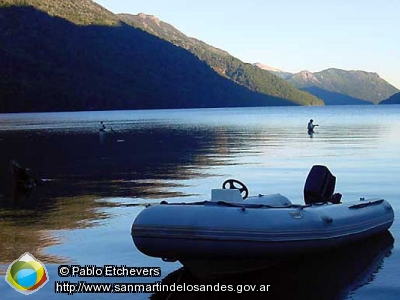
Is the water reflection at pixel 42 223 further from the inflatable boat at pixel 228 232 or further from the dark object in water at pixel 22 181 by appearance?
the inflatable boat at pixel 228 232

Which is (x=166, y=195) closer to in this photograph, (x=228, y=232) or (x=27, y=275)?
(x=27, y=275)

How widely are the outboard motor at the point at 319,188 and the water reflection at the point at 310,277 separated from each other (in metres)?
1.65

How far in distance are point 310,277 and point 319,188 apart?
11.8 ft

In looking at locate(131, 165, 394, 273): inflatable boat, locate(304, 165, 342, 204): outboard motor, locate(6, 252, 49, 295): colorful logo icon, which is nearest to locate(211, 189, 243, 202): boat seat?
locate(131, 165, 394, 273): inflatable boat

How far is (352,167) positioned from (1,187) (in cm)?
1604

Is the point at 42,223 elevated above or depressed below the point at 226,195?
below

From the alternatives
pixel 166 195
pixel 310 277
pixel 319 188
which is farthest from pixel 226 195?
pixel 166 195

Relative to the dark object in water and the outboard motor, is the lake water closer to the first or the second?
the dark object in water

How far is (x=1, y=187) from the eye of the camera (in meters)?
26.5

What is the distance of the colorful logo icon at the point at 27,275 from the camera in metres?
12.4

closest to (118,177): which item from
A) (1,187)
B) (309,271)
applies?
(1,187)

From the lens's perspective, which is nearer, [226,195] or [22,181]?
[226,195]

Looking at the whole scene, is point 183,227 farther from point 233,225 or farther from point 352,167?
point 352,167

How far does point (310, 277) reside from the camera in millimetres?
12914
